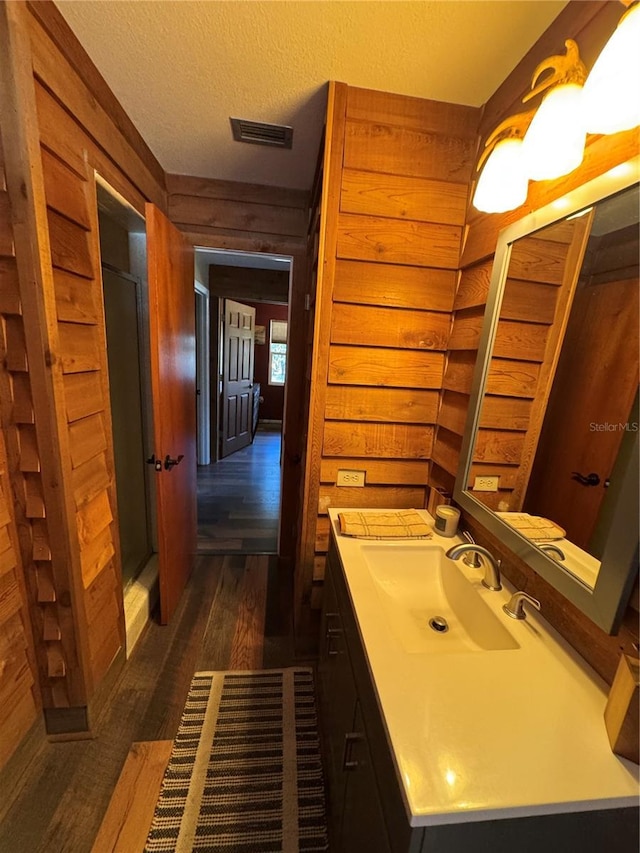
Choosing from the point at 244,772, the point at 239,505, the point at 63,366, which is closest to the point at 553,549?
the point at 244,772

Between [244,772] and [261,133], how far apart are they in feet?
8.64

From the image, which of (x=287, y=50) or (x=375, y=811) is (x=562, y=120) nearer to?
(x=287, y=50)

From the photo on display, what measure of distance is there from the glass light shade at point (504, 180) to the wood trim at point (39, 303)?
1.31 m

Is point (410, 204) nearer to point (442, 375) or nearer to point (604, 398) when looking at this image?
point (442, 375)

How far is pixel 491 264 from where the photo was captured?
122cm

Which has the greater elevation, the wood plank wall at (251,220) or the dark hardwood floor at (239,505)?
the wood plank wall at (251,220)

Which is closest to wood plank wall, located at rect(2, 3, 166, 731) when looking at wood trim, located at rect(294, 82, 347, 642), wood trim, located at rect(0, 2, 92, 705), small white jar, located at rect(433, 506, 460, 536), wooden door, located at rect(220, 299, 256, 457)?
wood trim, located at rect(0, 2, 92, 705)

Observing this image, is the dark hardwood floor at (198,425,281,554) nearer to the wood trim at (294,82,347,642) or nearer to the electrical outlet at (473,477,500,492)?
the wood trim at (294,82,347,642)

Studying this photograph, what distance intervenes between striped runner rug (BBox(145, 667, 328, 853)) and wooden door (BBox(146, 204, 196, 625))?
63 centimetres

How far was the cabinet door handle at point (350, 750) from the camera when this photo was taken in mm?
854

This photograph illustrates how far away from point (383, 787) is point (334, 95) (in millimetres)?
1983

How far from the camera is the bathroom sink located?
0.98 m

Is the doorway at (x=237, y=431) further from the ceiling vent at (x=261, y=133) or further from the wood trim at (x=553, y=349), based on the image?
the wood trim at (x=553, y=349)

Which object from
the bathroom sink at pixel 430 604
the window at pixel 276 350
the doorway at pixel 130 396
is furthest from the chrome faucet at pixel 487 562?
the window at pixel 276 350
